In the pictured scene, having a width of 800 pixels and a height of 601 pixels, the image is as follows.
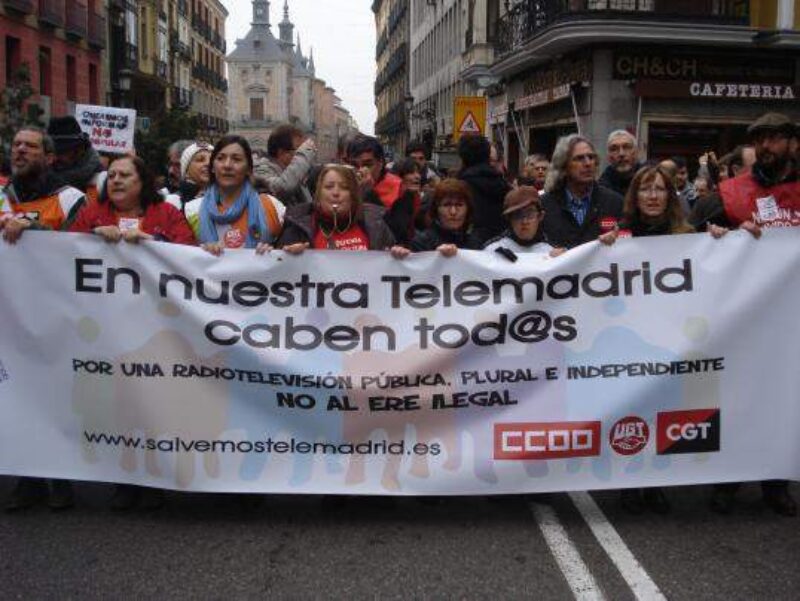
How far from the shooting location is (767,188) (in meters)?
5.18

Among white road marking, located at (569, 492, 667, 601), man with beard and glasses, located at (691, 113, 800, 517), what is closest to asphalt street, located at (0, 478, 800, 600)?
white road marking, located at (569, 492, 667, 601)

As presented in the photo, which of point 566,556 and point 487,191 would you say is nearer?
point 566,556

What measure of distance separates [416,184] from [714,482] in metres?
3.36

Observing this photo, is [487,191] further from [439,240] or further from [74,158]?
[74,158]

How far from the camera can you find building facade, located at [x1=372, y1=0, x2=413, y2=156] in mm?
68750

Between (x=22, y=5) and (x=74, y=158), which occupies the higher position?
(x=22, y=5)

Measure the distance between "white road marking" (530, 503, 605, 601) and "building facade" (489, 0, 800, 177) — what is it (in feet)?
48.7

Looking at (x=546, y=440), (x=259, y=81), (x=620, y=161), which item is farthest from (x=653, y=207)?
(x=259, y=81)

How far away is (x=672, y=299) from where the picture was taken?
4742mm

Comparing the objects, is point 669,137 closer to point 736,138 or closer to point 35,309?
point 736,138

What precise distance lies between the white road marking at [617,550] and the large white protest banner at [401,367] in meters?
0.22

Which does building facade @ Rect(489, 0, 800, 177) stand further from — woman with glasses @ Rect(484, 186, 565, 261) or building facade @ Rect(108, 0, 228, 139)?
woman with glasses @ Rect(484, 186, 565, 261)

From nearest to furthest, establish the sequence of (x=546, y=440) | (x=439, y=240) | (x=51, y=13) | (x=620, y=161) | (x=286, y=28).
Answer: (x=546, y=440) → (x=439, y=240) → (x=620, y=161) → (x=51, y=13) → (x=286, y=28)

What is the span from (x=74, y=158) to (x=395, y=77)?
75.3 meters
